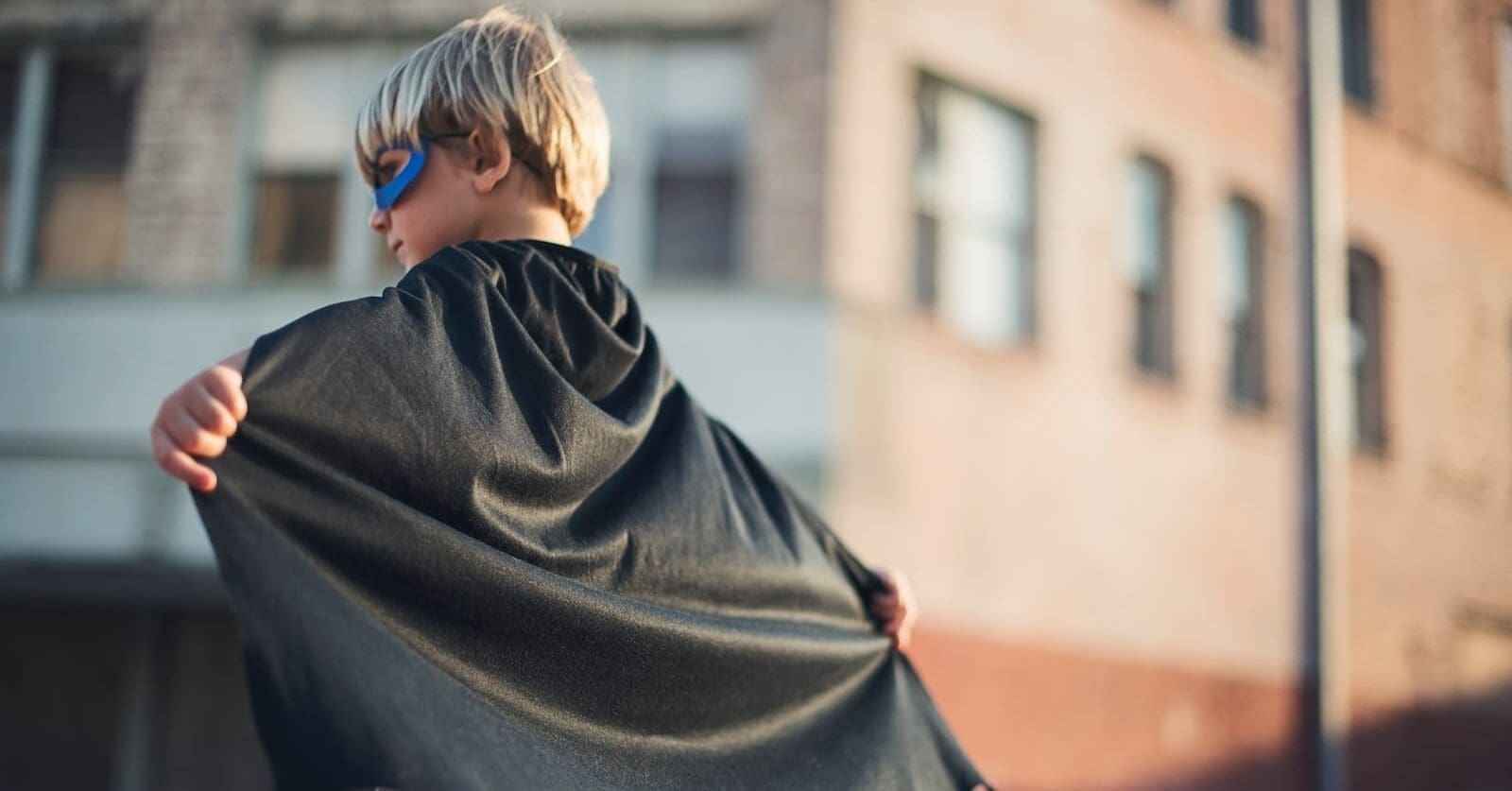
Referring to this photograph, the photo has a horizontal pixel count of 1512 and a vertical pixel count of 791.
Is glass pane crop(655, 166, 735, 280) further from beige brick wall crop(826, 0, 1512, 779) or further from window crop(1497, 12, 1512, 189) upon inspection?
window crop(1497, 12, 1512, 189)

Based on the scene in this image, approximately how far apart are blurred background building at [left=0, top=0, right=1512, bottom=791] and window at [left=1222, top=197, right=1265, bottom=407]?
38cm

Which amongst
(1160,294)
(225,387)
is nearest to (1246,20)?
(1160,294)

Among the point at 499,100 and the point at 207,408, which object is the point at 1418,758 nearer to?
the point at 499,100

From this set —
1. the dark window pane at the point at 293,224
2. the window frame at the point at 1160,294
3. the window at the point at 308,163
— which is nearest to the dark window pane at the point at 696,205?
the window at the point at 308,163

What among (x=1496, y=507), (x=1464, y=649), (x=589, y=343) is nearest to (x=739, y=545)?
(x=589, y=343)

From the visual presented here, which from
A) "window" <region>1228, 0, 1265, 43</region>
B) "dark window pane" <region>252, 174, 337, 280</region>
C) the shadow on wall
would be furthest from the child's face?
"window" <region>1228, 0, 1265, 43</region>

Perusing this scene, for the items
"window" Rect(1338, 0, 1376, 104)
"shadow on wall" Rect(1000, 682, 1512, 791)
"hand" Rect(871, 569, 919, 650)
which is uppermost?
"window" Rect(1338, 0, 1376, 104)

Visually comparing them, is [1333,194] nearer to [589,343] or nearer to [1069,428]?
[1069,428]

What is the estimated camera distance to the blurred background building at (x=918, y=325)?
1125cm

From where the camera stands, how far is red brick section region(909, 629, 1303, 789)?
1153 cm

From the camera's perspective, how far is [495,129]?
2.32m

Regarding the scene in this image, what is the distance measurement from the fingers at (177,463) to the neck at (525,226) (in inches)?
24.7

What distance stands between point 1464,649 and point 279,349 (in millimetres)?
14600

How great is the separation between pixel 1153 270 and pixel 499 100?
41.8 ft
